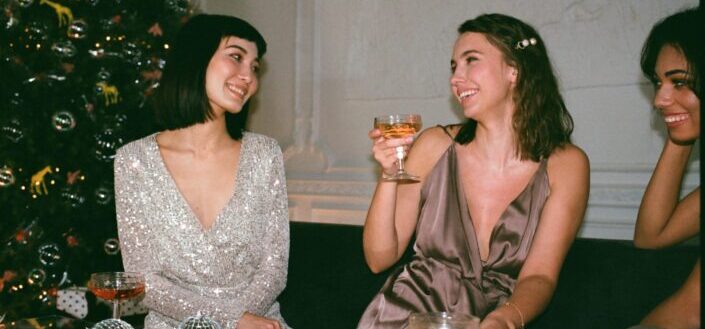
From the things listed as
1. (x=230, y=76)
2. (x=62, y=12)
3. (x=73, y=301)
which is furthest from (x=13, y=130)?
(x=230, y=76)

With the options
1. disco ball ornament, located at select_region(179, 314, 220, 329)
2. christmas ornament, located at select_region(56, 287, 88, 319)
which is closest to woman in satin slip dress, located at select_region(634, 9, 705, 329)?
disco ball ornament, located at select_region(179, 314, 220, 329)

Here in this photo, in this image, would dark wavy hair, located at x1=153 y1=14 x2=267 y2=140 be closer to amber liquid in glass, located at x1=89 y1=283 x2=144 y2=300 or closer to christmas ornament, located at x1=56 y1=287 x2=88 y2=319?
amber liquid in glass, located at x1=89 y1=283 x2=144 y2=300

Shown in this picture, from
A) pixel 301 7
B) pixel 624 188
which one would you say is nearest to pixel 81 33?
Result: pixel 301 7

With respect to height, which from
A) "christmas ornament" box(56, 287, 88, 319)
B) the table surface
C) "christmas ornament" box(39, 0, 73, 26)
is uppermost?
"christmas ornament" box(39, 0, 73, 26)

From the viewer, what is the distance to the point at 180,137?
277cm

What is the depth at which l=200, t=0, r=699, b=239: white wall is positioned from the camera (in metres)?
3.56

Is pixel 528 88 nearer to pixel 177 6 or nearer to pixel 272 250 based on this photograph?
pixel 272 250

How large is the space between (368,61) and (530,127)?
7.19ft

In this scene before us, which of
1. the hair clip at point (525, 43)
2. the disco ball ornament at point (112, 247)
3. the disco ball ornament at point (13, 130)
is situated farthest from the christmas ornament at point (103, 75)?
the hair clip at point (525, 43)

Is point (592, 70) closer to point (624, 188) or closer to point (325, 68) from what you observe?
point (624, 188)

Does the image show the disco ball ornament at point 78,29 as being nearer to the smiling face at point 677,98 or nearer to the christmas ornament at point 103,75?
the christmas ornament at point 103,75

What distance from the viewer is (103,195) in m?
4.23

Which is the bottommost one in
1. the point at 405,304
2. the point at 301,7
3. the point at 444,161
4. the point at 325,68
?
the point at 405,304

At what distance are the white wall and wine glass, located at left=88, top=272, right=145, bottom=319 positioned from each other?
2600 mm
